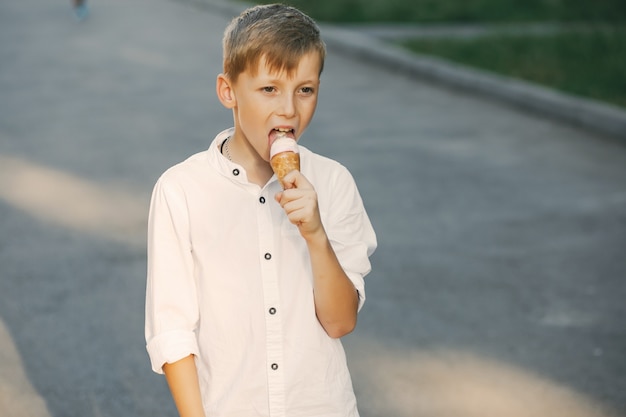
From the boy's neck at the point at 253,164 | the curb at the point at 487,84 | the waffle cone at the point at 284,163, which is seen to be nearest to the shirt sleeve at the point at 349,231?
the boy's neck at the point at 253,164

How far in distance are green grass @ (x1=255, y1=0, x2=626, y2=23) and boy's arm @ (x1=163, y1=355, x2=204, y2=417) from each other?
50.6 ft

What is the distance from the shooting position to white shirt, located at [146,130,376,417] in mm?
2561

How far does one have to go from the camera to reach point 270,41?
246 cm

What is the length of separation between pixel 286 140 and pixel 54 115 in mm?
8429

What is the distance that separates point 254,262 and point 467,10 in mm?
16733

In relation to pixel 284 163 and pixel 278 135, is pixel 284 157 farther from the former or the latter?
pixel 278 135

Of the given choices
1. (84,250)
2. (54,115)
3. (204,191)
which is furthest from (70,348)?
(54,115)

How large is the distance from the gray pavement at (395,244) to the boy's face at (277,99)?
6.77 feet

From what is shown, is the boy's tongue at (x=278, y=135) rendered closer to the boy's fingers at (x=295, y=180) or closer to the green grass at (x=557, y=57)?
the boy's fingers at (x=295, y=180)

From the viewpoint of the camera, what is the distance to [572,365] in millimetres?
4855

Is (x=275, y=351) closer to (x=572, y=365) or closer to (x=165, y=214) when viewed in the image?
(x=165, y=214)

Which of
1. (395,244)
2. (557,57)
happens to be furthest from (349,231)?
(557,57)

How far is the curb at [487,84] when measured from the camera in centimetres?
987

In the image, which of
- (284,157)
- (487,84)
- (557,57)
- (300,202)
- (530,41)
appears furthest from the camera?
(530,41)
